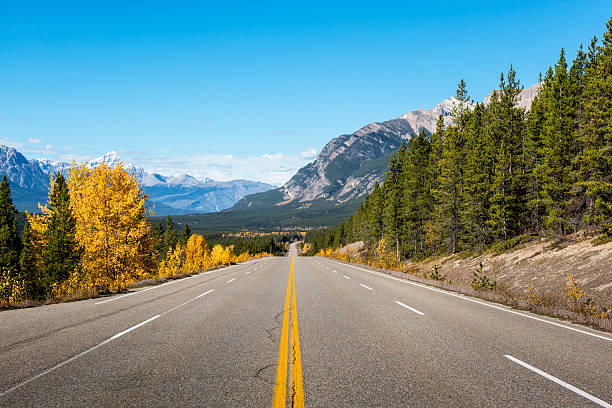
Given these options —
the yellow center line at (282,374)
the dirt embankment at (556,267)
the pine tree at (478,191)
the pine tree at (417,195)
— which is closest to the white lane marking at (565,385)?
the yellow center line at (282,374)

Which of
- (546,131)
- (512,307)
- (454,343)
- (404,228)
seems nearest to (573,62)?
(546,131)

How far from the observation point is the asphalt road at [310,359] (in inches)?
161

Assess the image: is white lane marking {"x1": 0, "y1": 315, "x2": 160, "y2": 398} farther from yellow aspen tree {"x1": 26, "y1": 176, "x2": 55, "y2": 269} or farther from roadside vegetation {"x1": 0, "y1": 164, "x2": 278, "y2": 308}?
yellow aspen tree {"x1": 26, "y1": 176, "x2": 55, "y2": 269}

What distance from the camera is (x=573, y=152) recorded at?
2802cm

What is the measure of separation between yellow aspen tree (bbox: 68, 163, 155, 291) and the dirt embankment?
20483 millimetres

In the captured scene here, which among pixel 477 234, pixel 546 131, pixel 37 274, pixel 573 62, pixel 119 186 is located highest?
pixel 573 62

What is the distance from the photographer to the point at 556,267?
1792cm

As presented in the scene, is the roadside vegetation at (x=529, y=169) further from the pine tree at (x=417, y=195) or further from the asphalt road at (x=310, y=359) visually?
the asphalt road at (x=310, y=359)

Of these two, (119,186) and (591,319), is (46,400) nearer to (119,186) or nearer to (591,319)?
(591,319)

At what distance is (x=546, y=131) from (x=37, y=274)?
1898 inches

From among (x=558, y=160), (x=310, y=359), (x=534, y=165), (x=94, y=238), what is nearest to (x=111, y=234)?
(x=94, y=238)

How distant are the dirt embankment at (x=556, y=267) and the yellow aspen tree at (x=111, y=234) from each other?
20483 mm

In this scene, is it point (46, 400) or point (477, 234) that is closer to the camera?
point (46, 400)

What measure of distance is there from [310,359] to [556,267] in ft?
60.1
